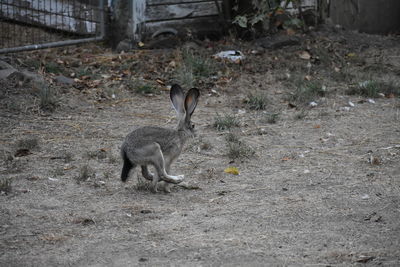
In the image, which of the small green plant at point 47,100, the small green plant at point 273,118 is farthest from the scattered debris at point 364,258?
the small green plant at point 47,100

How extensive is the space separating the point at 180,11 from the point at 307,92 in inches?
127

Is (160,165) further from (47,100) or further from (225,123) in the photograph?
(47,100)

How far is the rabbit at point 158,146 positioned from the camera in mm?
5441

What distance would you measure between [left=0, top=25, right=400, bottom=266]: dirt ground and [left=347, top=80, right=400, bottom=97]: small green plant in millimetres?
127

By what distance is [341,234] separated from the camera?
463 centimetres

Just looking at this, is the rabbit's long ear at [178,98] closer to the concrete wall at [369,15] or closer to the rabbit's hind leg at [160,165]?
the rabbit's hind leg at [160,165]

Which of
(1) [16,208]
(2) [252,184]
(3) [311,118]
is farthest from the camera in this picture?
(3) [311,118]

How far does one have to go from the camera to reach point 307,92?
8.74m

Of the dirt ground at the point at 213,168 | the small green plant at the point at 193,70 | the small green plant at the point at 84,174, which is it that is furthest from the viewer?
the small green plant at the point at 193,70

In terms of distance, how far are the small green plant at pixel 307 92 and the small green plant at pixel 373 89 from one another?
438 millimetres

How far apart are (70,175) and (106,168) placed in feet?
1.31

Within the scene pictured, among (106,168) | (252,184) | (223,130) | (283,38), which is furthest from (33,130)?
(283,38)

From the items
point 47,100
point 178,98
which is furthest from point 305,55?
Answer: point 178,98

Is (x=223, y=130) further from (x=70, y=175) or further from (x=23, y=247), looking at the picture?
(x=23, y=247)
